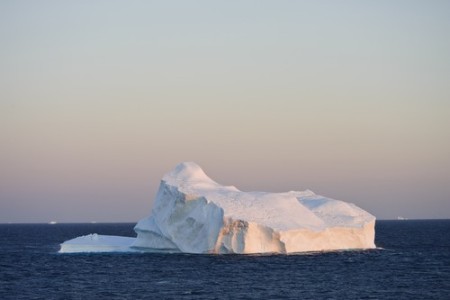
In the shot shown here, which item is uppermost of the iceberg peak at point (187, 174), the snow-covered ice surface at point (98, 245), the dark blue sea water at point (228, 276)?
the iceberg peak at point (187, 174)

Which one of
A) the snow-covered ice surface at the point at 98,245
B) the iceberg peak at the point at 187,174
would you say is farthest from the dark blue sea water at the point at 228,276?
the iceberg peak at the point at 187,174

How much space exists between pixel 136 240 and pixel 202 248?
7.19m

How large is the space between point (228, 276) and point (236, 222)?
7.18 m

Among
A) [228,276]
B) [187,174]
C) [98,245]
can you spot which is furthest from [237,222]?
[98,245]

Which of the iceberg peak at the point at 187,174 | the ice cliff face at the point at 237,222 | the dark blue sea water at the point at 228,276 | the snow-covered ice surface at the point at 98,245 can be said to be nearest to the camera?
the dark blue sea water at the point at 228,276

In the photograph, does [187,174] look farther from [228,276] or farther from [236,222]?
[228,276]

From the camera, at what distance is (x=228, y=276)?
41469mm

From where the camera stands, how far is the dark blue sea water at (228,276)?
35500mm

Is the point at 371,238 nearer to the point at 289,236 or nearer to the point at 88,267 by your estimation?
the point at 289,236

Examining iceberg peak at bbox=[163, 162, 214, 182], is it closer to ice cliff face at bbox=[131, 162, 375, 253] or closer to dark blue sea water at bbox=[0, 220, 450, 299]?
ice cliff face at bbox=[131, 162, 375, 253]

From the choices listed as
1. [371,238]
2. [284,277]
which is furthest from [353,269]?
[371,238]

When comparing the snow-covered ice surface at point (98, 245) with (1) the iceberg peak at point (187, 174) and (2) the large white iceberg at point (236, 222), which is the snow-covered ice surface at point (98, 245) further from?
(1) the iceberg peak at point (187, 174)

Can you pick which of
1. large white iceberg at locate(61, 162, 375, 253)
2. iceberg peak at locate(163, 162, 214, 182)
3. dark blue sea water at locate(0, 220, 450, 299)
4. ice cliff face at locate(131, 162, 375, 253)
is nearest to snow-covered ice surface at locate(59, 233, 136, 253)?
dark blue sea water at locate(0, 220, 450, 299)

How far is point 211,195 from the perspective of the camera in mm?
51438
